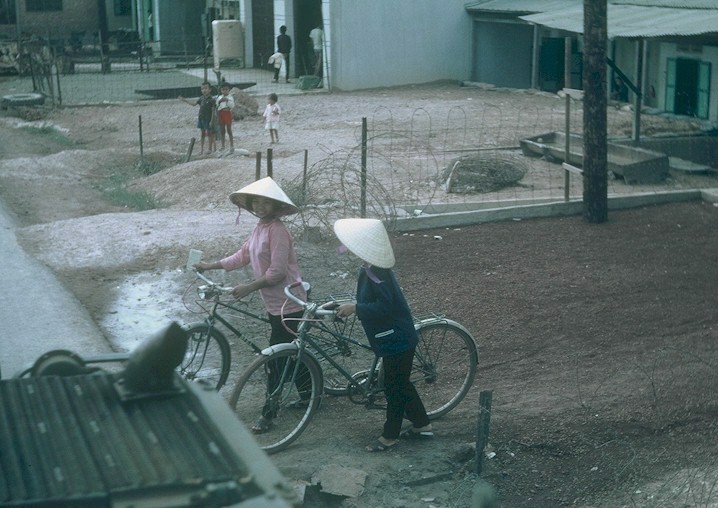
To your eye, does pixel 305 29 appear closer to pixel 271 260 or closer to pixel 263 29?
pixel 263 29

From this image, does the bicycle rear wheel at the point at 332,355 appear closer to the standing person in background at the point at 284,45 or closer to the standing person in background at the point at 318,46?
the standing person in background at the point at 318,46

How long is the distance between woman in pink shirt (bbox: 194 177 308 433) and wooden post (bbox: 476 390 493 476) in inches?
52.6

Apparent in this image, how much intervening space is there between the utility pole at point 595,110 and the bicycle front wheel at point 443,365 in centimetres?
469

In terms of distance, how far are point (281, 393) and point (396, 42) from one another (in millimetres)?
26719

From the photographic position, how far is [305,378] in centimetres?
629

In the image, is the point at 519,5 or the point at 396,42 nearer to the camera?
the point at 519,5

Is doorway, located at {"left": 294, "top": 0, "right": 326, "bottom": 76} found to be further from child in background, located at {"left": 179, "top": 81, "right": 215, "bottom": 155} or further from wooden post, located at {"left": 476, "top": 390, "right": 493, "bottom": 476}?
wooden post, located at {"left": 476, "top": 390, "right": 493, "bottom": 476}

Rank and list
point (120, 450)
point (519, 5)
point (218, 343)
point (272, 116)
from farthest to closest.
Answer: point (519, 5), point (272, 116), point (218, 343), point (120, 450)

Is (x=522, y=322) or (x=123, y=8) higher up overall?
(x=123, y=8)

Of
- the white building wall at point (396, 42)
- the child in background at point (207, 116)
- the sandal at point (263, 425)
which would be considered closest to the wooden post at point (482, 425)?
the sandal at point (263, 425)

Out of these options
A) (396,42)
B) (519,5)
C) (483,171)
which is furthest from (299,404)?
(396,42)

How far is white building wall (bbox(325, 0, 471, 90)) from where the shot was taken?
3091 centimetres

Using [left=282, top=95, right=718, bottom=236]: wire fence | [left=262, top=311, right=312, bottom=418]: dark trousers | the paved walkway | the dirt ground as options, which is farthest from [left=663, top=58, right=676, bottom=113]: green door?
[left=262, top=311, right=312, bottom=418]: dark trousers

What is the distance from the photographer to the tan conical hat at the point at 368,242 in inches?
232
